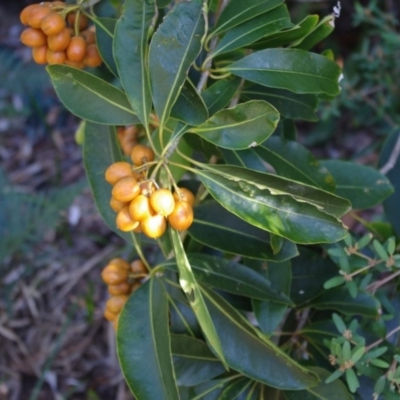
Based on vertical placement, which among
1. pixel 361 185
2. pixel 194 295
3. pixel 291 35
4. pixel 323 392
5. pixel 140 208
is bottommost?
pixel 323 392

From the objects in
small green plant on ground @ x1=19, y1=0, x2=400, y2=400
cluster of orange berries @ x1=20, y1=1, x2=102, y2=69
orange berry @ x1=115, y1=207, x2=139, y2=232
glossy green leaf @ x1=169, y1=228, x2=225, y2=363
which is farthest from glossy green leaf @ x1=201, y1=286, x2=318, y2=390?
cluster of orange berries @ x1=20, y1=1, x2=102, y2=69

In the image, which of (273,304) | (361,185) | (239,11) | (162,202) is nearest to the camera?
(162,202)

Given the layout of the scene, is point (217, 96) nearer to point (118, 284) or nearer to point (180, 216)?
point (180, 216)

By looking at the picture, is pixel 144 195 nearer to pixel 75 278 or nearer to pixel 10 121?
pixel 75 278

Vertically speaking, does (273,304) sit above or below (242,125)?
below

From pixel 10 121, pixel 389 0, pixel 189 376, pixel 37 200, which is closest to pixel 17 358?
pixel 37 200

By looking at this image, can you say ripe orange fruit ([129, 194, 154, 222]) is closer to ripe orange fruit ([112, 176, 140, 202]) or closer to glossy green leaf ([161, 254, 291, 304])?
ripe orange fruit ([112, 176, 140, 202])

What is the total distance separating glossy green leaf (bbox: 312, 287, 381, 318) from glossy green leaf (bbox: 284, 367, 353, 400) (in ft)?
0.36

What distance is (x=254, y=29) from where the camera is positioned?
854mm

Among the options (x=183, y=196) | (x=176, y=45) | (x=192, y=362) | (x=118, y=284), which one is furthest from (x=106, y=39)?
(x=192, y=362)

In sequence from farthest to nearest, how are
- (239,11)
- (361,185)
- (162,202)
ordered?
1. (361,185)
2. (239,11)
3. (162,202)

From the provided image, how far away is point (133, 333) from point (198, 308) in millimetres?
164

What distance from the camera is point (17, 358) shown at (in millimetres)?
2168

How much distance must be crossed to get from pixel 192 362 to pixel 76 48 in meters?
0.51
